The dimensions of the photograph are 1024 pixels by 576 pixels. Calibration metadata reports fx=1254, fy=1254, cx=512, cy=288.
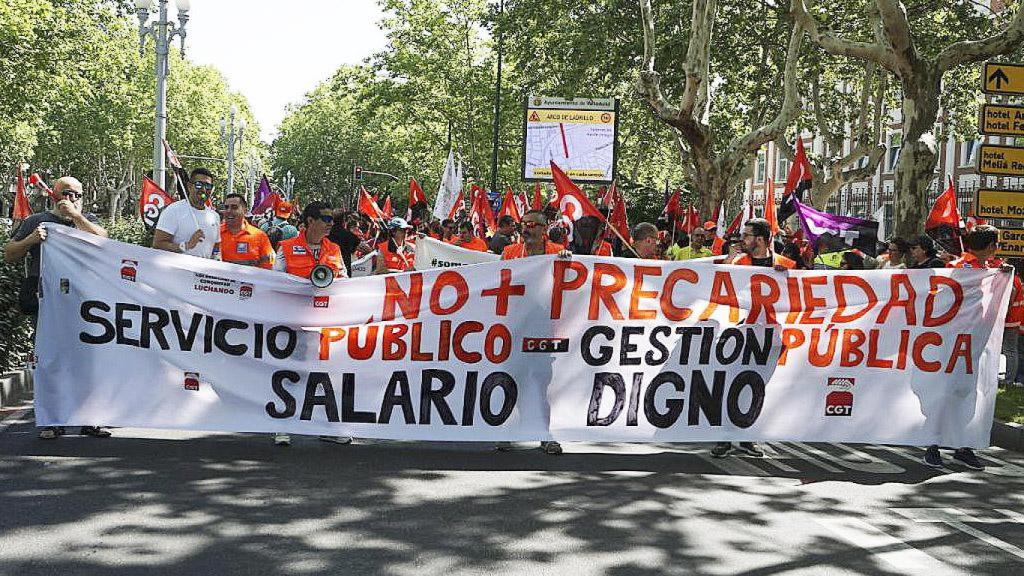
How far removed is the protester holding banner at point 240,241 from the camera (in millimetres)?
10281

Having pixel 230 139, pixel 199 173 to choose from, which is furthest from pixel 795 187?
pixel 230 139

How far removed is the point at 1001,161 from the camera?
13531 mm

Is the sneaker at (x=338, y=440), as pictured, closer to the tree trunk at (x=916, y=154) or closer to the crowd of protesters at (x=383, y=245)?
the crowd of protesters at (x=383, y=245)

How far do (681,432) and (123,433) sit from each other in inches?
146

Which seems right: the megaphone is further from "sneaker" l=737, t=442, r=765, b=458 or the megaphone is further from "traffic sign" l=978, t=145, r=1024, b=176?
"traffic sign" l=978, t=145, r=1024, b=176

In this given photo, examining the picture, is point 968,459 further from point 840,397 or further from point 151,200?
point 151,200

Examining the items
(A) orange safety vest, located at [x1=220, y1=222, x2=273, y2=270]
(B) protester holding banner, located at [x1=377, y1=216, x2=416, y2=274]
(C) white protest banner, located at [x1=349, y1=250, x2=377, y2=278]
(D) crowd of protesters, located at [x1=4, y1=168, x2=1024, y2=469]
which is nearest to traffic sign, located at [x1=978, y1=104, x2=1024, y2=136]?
(D) crowd of protesters, located at [x1=4, y1=168, x2=1024, y2=469]

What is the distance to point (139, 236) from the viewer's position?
26.6m

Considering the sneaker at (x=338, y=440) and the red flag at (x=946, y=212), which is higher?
the red flag at (x=946, y=212)

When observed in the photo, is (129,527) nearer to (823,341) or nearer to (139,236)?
(823,341)

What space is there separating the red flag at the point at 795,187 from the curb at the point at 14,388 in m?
7.76

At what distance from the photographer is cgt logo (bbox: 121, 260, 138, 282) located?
26.6 ft

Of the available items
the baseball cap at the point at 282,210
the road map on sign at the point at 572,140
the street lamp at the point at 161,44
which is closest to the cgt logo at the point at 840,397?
the street lamp at the point at 161,44

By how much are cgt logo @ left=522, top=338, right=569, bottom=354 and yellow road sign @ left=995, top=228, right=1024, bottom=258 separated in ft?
24.4
